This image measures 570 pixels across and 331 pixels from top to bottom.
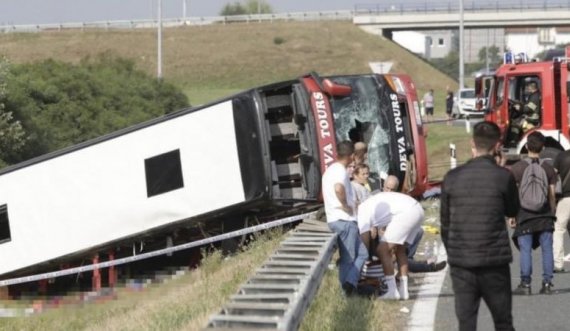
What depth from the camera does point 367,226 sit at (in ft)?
37.1

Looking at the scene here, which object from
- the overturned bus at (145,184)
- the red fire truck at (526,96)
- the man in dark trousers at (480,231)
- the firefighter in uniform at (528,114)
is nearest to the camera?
the man in dark trousers at (480,231)

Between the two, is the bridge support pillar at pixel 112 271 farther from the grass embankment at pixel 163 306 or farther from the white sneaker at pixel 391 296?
the white sneaker at pixel 391 296

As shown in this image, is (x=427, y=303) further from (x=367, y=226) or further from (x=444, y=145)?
(x=444, y=145)

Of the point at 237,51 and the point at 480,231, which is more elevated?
the point at 237,51

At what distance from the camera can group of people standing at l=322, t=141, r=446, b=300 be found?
35.2ft

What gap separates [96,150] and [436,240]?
4.91 meters

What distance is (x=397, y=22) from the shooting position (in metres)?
99.1

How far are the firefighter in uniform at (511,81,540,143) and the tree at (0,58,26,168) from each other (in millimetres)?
10472

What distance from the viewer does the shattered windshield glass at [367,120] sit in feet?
56.1

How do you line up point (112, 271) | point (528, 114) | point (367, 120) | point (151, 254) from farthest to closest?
point (528, 114)
point (367, 120)
point (112, 271)
point (151, 254)

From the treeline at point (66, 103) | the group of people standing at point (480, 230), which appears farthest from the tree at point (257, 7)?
the group of people standing at point (480, 230)

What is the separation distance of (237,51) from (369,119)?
8091 centimetres

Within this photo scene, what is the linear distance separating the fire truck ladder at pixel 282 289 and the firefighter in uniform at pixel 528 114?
41.4 ft

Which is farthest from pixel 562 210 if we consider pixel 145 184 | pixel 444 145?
pixel 444 145
